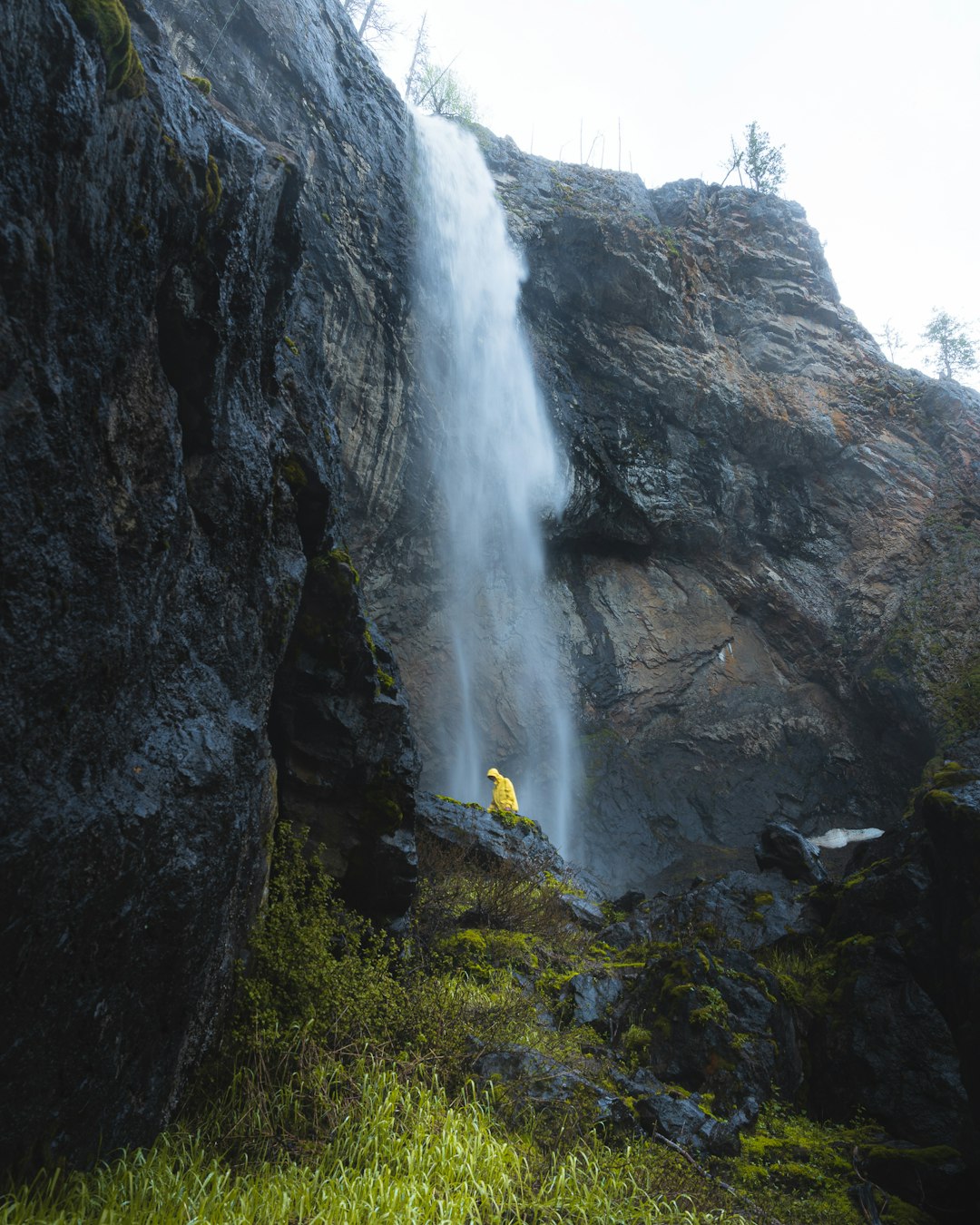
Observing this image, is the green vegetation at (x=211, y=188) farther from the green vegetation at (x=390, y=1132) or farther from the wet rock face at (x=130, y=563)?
the green vegetation at (x=390, y=1132)

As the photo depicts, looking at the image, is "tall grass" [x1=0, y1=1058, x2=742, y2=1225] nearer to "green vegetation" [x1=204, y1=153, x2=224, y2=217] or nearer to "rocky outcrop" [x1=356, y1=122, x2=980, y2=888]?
"green vegetation" [x1=204, y1=153, x2=224, y2=217]

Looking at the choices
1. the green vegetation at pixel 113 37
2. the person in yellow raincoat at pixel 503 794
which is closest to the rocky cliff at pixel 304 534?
the green vegetation at pixel 113 37

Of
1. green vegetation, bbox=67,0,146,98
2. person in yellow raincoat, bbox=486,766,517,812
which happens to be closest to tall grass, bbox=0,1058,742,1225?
green vegetation, bbox=67,0,146,98

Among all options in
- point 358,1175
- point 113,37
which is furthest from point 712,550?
point 113,37

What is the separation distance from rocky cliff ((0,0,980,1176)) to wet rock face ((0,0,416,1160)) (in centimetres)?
2

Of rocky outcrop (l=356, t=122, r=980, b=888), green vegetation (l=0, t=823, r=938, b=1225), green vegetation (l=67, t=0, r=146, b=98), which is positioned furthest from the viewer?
rocky outcrop (l=356, t=122, r=980, b=888)

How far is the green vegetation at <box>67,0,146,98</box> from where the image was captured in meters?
3.37

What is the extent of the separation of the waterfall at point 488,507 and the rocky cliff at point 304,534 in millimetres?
582

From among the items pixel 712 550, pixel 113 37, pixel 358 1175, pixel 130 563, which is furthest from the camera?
pixel 712 550

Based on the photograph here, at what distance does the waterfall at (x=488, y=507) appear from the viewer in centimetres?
1745

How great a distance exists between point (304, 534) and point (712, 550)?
14809mm

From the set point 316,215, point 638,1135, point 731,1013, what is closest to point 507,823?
point 731,1013

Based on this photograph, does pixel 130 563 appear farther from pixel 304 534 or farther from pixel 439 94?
pixel 439 94

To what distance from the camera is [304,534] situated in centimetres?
721
